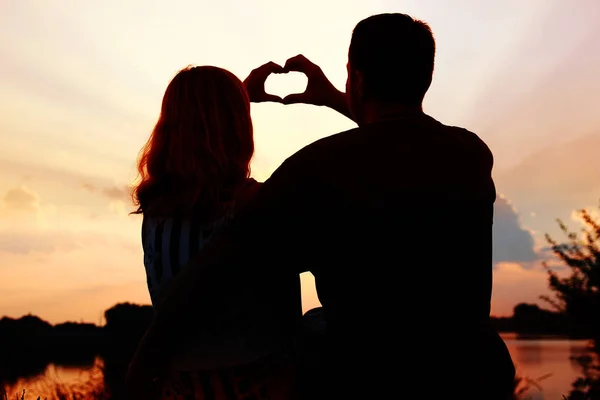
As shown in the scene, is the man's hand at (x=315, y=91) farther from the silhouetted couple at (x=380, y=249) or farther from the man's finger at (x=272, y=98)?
the silhouetted couple at (x=380, y=249)

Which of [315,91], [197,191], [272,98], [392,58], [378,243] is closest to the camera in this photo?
[378,243]

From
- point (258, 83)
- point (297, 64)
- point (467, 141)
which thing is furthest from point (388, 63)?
point (258, 83)

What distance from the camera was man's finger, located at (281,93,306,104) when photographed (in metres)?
2.67

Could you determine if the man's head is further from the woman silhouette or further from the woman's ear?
the woman silhouette

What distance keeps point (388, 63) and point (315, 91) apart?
2.64 ft

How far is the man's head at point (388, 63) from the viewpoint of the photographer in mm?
1871

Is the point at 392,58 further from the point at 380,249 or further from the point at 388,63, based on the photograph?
Result: the point at 380,249

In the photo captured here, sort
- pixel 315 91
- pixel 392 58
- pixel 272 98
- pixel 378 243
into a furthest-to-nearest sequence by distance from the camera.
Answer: pixel 272 98 → pixel 315 91 → pixel 392 58 → pixel 378 243

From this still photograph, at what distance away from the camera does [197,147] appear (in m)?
2.55

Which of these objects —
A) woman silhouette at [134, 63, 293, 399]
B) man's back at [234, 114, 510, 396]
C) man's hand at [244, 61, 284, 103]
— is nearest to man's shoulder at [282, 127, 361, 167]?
man's back at [234, 114, 510, 396]

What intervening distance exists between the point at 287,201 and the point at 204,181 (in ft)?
2.87

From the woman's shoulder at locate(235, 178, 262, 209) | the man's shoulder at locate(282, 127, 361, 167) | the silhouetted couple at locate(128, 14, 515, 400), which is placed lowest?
the silhouetted couple at locate(128, 14, 515, 400)

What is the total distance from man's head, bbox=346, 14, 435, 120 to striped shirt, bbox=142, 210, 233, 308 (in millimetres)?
768

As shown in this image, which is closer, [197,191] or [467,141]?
[467,141]
